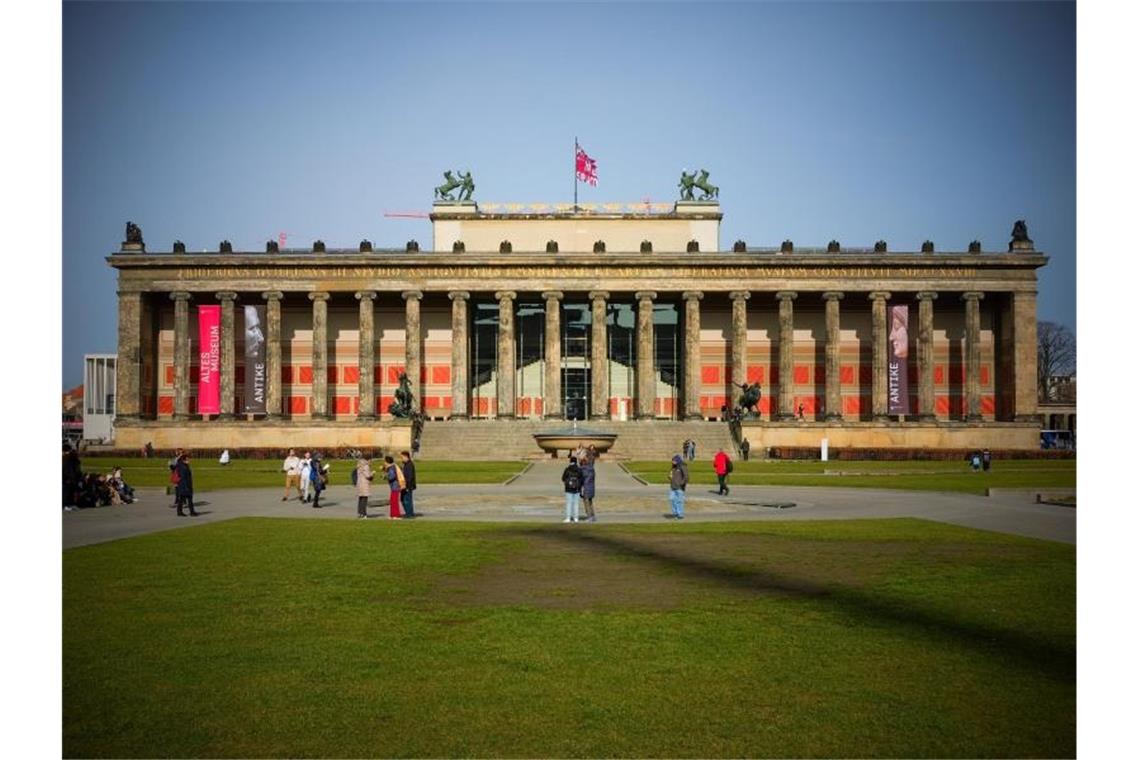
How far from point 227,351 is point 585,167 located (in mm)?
Result: 33120

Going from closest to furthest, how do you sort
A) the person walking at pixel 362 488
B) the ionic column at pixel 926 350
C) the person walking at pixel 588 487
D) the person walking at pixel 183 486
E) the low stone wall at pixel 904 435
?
1. the person walking at pixel 588 487
2. the person walking at pixel 362 488
3. the person walking at pixel 183 486
4. the low stone wall at pixel 904 435
5. the ionic column at pixel 926 350

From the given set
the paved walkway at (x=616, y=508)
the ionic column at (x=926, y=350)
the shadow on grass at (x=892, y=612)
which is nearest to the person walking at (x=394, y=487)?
the paved walkway at (x=616, y=508)

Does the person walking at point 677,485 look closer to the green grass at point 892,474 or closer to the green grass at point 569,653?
the green grass at point 569,653

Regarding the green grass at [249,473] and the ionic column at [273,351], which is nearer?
the green grass at [249,473]

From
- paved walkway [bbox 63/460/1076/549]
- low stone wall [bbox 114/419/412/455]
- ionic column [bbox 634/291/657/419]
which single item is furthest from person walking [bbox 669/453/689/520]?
low stone wall [bbox 114/419/412/455]

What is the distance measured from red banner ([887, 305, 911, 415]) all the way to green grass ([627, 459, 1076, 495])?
10367 millimetres

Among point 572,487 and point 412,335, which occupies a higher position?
point 412,335

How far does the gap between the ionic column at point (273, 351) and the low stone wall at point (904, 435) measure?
40555 millimetres

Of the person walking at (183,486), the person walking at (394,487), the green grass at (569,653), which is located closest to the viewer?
the green grass at (569,653)

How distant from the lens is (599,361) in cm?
8144

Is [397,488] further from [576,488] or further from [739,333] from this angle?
[739,333]

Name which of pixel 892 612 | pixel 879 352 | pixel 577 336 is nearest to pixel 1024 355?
pixel 879 352

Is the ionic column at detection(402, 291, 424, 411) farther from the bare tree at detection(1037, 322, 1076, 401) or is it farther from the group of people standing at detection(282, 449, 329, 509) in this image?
the bare tree at detection(1037, 322, 1076, 401)

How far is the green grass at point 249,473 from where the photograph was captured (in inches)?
1793
